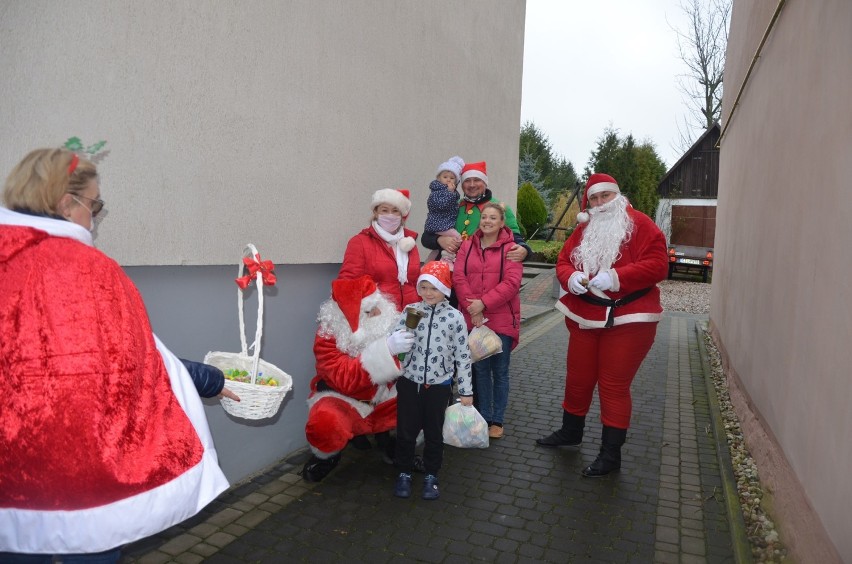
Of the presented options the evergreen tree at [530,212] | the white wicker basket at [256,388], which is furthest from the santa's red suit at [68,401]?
the evergreen tree at [530,212]

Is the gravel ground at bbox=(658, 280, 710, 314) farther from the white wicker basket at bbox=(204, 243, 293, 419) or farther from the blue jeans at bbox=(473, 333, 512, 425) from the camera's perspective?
the white wicker basket at bbox=(204, 243, 293, 419)

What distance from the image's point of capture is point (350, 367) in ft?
13.4

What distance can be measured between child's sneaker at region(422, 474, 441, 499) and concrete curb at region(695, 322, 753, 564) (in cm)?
179

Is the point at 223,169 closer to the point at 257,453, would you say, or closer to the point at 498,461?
the point at 257,453

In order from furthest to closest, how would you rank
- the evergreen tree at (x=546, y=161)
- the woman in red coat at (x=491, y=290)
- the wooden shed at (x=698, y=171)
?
the evergreen tree at (x=546, y=161) < the wooden shed at (x=698, y=171) < the woman in red coat at (x=491, y=290)

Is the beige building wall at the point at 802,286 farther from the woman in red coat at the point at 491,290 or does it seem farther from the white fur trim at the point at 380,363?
the white fur trim at the point at 380,363

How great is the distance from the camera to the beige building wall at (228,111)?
2957mm

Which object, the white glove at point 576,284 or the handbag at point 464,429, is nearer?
the handbag at point 464,429


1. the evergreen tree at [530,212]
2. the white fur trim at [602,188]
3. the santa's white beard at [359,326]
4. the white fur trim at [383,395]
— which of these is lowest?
the white fur trim at [383,395]

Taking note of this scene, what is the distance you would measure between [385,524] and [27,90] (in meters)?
2.96

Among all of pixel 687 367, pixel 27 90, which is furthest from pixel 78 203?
pixel 687 367

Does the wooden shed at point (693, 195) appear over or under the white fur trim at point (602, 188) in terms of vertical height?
over

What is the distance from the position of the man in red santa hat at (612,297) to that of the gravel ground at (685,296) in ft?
38.2

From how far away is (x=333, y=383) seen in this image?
13.7 ft
